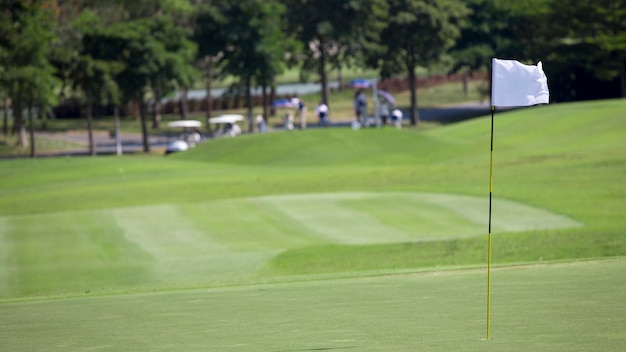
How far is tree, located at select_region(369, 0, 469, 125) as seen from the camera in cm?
7781

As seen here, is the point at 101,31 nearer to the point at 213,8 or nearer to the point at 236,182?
the point at 213,8

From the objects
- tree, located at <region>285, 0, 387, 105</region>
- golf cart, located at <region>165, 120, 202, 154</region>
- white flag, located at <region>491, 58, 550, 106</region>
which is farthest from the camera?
tree, located at <region>285, 0, 387, 105</region>

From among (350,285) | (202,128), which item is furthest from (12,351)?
(202,128)

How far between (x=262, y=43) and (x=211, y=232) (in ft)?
162

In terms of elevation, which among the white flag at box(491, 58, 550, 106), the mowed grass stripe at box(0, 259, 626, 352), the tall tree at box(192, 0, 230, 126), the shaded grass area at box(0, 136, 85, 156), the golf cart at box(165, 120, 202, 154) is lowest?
the shaded grass area at box(0, 136, 85, 156)

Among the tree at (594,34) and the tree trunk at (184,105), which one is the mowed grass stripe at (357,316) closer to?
the tree at (594,34)

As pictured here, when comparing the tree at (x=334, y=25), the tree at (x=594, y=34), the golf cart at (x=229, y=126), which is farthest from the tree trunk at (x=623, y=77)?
the golf cart at (x=229, y=126)

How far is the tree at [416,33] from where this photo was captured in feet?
255

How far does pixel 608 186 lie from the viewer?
31938mm

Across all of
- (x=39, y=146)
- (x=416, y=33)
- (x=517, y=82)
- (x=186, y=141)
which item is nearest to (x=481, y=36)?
(x=416, y=33)

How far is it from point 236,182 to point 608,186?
14.0 m

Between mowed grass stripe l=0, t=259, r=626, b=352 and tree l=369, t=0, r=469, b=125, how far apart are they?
62144 millimetres

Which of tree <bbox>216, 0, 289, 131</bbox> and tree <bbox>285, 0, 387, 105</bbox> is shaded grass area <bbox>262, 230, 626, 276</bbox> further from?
tree <bbox>285, 0, 387, 105</bbox>

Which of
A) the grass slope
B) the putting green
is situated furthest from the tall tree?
the putting green
